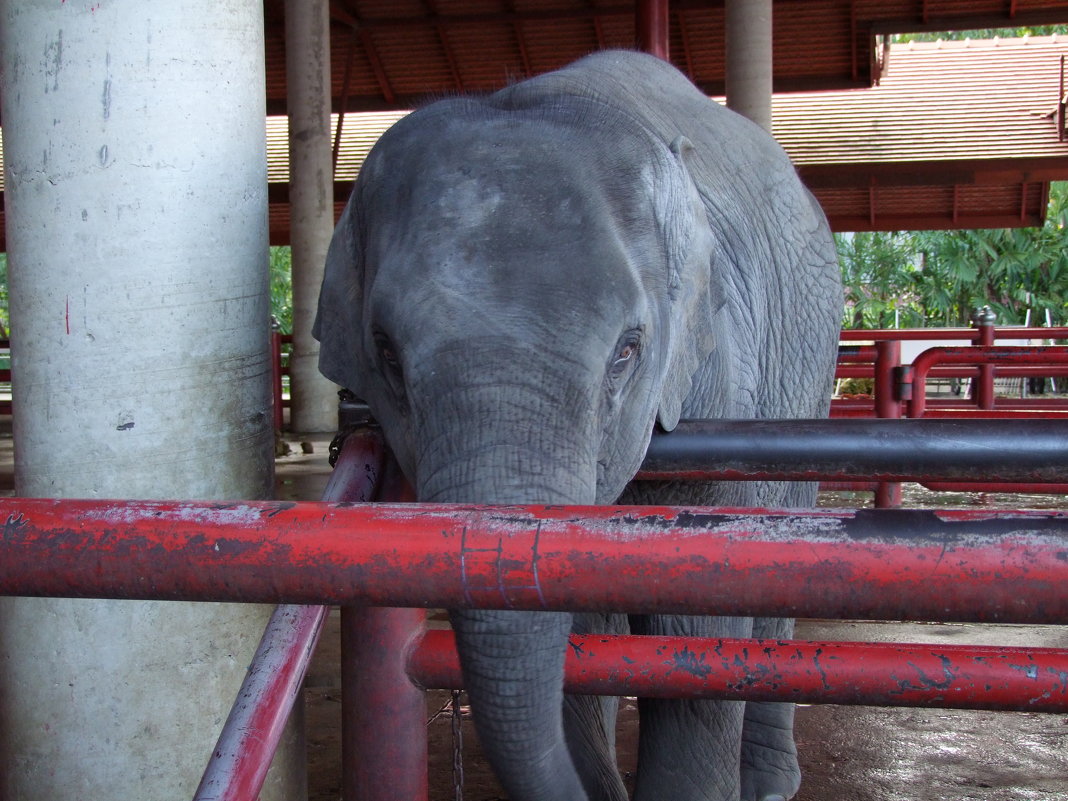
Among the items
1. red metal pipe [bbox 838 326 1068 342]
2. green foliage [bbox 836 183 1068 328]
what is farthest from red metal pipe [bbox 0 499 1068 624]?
green foliage [bbox 836 183 1068 328]

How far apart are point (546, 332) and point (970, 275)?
25.0m

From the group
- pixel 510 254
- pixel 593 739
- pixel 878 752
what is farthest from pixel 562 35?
pixel 510 254

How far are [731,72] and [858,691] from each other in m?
9.79

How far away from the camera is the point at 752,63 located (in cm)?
1076

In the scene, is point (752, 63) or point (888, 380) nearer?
point (888, 380)

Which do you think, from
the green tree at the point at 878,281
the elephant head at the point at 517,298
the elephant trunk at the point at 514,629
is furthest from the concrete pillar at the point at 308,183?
the green tree at the point at 878,281

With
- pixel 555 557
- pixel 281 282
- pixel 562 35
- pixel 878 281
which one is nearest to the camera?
pixel 555 557

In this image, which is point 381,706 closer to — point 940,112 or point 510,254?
point 510,254

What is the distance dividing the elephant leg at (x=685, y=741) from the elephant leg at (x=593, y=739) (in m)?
0.20

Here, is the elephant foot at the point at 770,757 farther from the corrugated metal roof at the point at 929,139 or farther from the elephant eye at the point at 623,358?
the corrugated metal roof at the point at 929,139

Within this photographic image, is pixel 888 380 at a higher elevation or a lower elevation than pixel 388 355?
lower

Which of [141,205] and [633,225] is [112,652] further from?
[633,225]

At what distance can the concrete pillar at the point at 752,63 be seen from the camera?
1077 centimetres

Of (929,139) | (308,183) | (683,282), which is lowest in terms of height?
(683,282)
